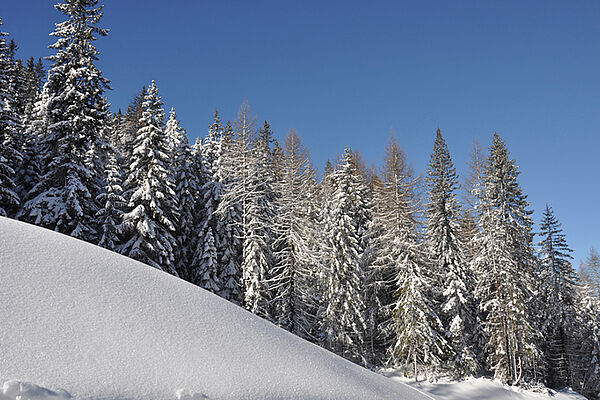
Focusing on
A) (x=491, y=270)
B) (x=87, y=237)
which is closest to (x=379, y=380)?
(x=87, y=237)

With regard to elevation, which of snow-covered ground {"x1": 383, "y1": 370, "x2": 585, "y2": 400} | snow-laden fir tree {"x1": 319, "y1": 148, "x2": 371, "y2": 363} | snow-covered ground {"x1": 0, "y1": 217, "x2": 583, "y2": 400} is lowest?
snow-covered ground {"x1": 383, "y1": 370, "x2": 585, "y2": 400}

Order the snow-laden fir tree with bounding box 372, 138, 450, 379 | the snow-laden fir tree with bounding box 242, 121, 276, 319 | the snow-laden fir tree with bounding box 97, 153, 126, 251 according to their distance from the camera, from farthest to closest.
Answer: the snow-laden fir tree with bounding box 372, 138, 450, 379 → the snow-laden fir tree with bounding box 242, 121, 276, 319 → the snow-laden fir tree with bounding box 97, 153, 126, 251

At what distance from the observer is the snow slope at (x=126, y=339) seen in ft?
11.9

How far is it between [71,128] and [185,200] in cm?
1028

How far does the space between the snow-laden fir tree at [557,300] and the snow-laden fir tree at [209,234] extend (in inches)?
1015

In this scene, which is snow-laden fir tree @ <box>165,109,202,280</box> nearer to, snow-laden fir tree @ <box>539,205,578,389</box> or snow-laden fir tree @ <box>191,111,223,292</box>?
snow-laden fir tree @ <box>191,111,223,292</box>

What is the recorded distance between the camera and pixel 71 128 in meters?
19.5

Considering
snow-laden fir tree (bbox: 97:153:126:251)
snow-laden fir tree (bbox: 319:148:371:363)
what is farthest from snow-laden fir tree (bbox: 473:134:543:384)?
snow-laden fir tree (bbox: 97:153:126:251)

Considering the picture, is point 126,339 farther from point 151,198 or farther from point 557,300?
point 557,300

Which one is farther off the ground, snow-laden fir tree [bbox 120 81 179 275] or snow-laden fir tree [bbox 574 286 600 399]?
snow-laden fir tree [bbox 120 81 179 275]

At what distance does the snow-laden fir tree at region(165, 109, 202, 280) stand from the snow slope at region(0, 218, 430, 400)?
70.0 ft

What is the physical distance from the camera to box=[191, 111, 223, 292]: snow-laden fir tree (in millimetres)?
26250

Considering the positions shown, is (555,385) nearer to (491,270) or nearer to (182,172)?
(491,270)

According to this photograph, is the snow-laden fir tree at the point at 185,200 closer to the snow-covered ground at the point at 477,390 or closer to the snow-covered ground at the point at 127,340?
the snow-covered ground at the point at 477,390
